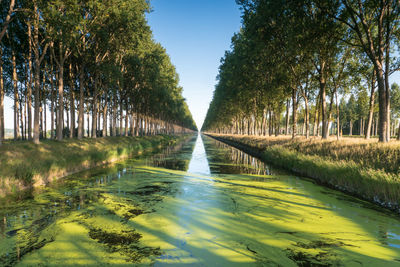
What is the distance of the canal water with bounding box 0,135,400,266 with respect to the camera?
12.6 feet

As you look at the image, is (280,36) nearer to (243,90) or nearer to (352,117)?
(243,90)

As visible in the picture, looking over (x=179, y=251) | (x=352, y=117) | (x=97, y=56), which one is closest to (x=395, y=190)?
(x=179, y=251)

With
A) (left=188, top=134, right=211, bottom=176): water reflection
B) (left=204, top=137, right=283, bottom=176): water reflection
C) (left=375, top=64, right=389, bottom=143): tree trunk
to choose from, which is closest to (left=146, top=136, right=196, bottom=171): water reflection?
(left=188, top=134, right=211, bottom=176): water reflection

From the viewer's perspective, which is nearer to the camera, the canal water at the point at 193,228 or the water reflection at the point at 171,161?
the canal water at the point at 193,228

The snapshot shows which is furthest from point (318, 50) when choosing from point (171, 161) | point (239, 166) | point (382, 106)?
point (171, 161)

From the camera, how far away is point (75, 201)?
696 cm

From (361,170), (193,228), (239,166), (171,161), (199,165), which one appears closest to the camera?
(193,228)

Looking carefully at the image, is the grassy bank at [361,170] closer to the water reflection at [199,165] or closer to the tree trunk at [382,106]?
the tree trunk at [382,106]

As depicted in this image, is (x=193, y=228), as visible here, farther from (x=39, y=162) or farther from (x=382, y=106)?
(x=382, y=106)

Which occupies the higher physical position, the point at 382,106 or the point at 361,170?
the point at 382,106

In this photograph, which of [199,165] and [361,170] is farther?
[199,165]

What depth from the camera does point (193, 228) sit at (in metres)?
5.10

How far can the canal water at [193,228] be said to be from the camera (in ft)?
12.6

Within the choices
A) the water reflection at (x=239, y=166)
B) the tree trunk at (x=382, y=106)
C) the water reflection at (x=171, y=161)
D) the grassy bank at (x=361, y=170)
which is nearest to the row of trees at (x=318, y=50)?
the tree trunk at (x=382, y=106)
